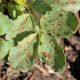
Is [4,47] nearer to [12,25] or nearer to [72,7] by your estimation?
[12,25]

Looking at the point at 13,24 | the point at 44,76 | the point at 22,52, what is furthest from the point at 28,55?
the point at 44,76

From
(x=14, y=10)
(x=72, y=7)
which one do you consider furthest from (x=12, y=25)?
(x=72, y=7)

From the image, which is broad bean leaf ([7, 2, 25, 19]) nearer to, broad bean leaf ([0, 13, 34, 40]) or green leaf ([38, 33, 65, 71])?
broad bean leaf ([0, 13, 34, 40])

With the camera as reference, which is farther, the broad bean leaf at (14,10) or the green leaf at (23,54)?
the broad bean leaf at (14,10)

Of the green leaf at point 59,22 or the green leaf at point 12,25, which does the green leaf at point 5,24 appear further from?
the green leaf at point 59,22

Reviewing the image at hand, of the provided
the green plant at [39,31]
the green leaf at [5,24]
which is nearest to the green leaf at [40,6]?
the green plant at [39,31]

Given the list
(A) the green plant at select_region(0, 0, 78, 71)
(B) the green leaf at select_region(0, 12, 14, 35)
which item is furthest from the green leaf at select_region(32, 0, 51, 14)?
(B) the green leaf at select_region(0, 12, 14, 35)

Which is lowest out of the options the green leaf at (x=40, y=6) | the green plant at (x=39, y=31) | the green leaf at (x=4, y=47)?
the green leaf at (x=4, y=47)
